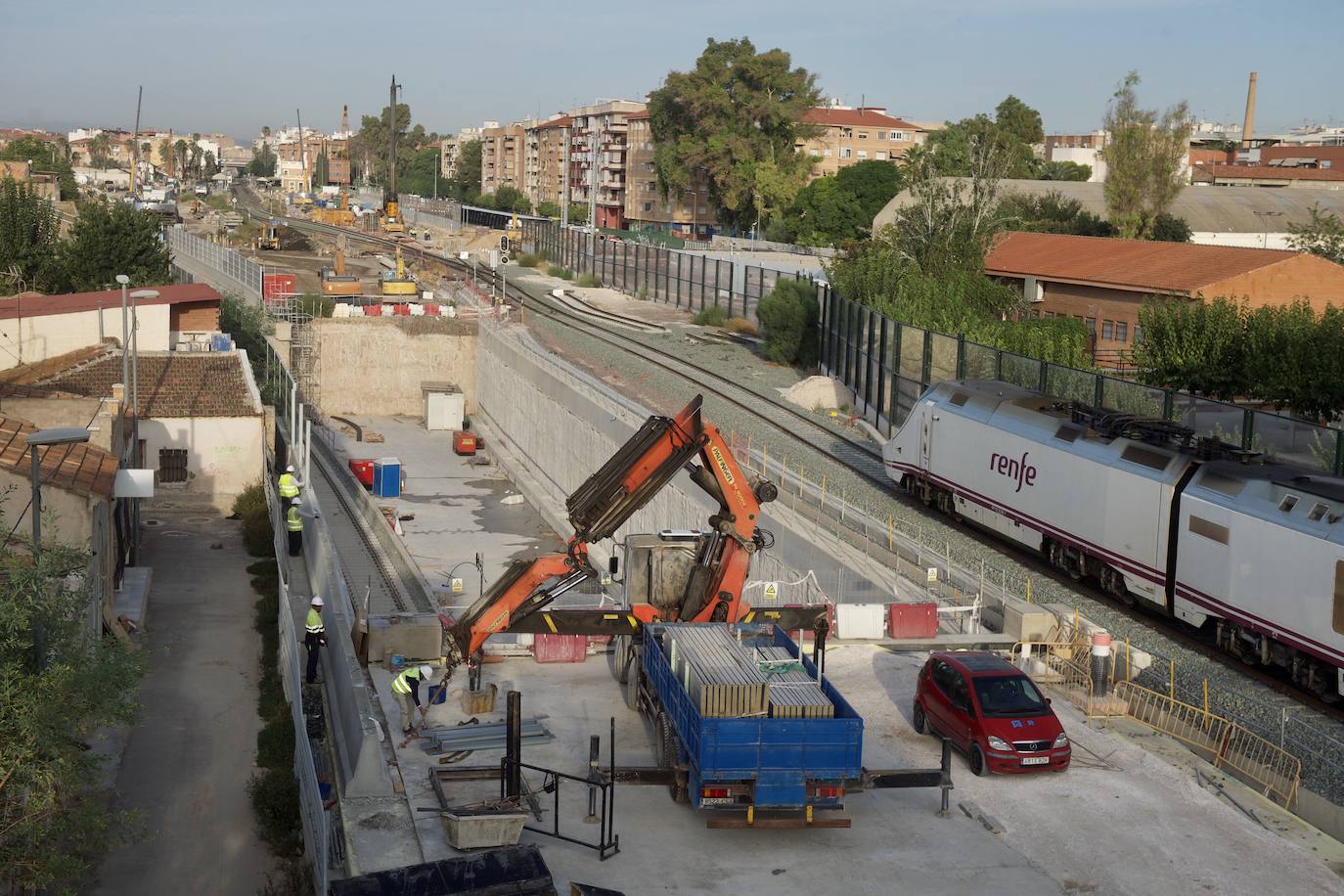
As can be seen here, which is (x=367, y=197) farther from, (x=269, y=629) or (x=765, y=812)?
(x=765, y=812)

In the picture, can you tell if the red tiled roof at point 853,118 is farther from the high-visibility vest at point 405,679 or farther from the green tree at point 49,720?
the green tree at point 49,720

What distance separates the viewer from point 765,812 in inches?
553

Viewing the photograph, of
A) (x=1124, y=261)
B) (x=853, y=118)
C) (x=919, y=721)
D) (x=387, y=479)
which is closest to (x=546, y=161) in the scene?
(x=853, y=118)

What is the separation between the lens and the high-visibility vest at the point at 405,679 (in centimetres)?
1773

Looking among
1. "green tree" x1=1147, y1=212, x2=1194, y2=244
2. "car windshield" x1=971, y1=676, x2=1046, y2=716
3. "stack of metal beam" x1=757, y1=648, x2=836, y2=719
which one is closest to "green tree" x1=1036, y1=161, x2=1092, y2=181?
"green tree" x1=1147, y1=212, x2=1194, y2=244

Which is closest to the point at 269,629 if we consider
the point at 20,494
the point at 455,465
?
the point at 20,494

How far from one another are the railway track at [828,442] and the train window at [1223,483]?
2440mm

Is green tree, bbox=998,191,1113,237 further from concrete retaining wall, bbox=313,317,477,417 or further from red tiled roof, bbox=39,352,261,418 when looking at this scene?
red tiled roof, bbox=39,352,261,418

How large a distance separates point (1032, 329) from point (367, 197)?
166014 millimetres

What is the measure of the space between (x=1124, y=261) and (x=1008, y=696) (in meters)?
40.2

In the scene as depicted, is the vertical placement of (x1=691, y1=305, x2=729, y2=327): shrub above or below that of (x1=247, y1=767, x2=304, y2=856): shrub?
above

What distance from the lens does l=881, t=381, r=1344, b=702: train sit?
18.3 meters

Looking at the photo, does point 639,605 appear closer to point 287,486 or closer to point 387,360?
point 287,486

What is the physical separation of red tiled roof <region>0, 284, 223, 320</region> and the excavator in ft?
87.8
